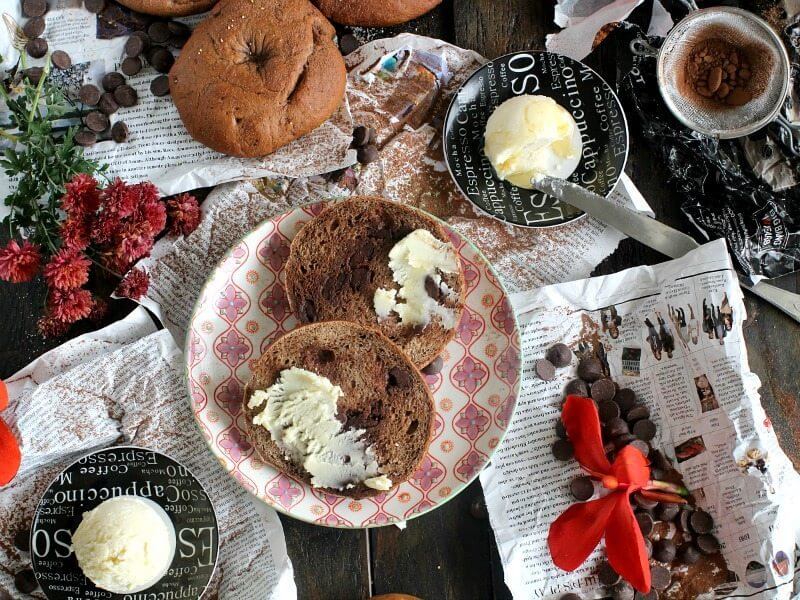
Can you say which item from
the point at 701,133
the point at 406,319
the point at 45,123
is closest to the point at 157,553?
the point at 406,319

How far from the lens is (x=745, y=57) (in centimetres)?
208

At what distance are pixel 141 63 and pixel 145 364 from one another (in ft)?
2.83

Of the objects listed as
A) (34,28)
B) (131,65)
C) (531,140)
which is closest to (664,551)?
(531,140)

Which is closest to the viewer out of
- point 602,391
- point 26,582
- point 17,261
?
point 17,261

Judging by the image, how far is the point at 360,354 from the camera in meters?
1.92

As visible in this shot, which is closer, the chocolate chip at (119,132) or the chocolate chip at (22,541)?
the chocolate chip at (22,541)

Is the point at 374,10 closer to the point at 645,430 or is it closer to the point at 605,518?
the point at 645,430

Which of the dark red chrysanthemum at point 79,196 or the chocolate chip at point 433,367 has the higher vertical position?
the dark red chrysanthemum at point 79,196

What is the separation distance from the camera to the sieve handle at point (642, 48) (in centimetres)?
215

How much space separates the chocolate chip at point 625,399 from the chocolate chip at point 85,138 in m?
1.64

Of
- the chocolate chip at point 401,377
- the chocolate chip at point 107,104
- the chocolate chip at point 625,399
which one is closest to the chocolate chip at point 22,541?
the chocolate chip at point 401,377

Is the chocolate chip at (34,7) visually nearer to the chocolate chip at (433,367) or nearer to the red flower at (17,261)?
the red flower at (17,261)

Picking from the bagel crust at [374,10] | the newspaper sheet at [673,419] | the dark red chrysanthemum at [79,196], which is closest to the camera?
the dark red chrysanthemum at [79,196]

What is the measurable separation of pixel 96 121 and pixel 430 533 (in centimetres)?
150
